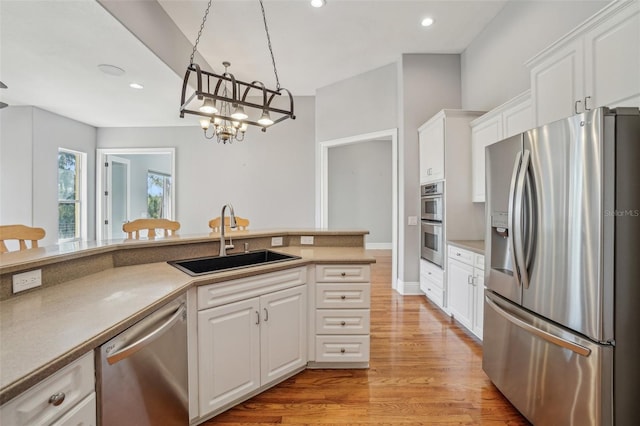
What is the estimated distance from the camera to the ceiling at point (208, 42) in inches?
101

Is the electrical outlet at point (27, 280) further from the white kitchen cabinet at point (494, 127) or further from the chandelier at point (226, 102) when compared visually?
the white kitchen cabinet at point (494, 127)

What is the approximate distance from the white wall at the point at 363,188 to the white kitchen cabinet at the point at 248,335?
5.88 m

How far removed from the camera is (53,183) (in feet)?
16.0

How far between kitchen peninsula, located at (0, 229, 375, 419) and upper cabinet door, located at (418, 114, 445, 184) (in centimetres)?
160

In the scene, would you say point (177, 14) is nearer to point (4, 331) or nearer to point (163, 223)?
point (163, 223)

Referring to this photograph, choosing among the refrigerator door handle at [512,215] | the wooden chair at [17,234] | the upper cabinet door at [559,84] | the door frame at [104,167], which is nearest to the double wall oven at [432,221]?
the upper cabinet door at [559,84]

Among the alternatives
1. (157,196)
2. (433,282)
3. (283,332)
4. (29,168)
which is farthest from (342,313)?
(157,196)

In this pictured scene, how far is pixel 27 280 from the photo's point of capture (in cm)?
131

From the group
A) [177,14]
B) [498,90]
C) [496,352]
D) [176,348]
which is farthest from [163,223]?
[498,90]

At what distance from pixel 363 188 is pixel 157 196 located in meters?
5.26

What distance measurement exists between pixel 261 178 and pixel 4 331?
16.3ft

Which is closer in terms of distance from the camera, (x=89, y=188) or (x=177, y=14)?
(x=177, y=14)

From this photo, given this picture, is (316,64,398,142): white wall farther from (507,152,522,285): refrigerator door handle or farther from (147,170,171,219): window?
(147,170,171,219): window

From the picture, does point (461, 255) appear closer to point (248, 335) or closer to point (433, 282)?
point (433, 282)
